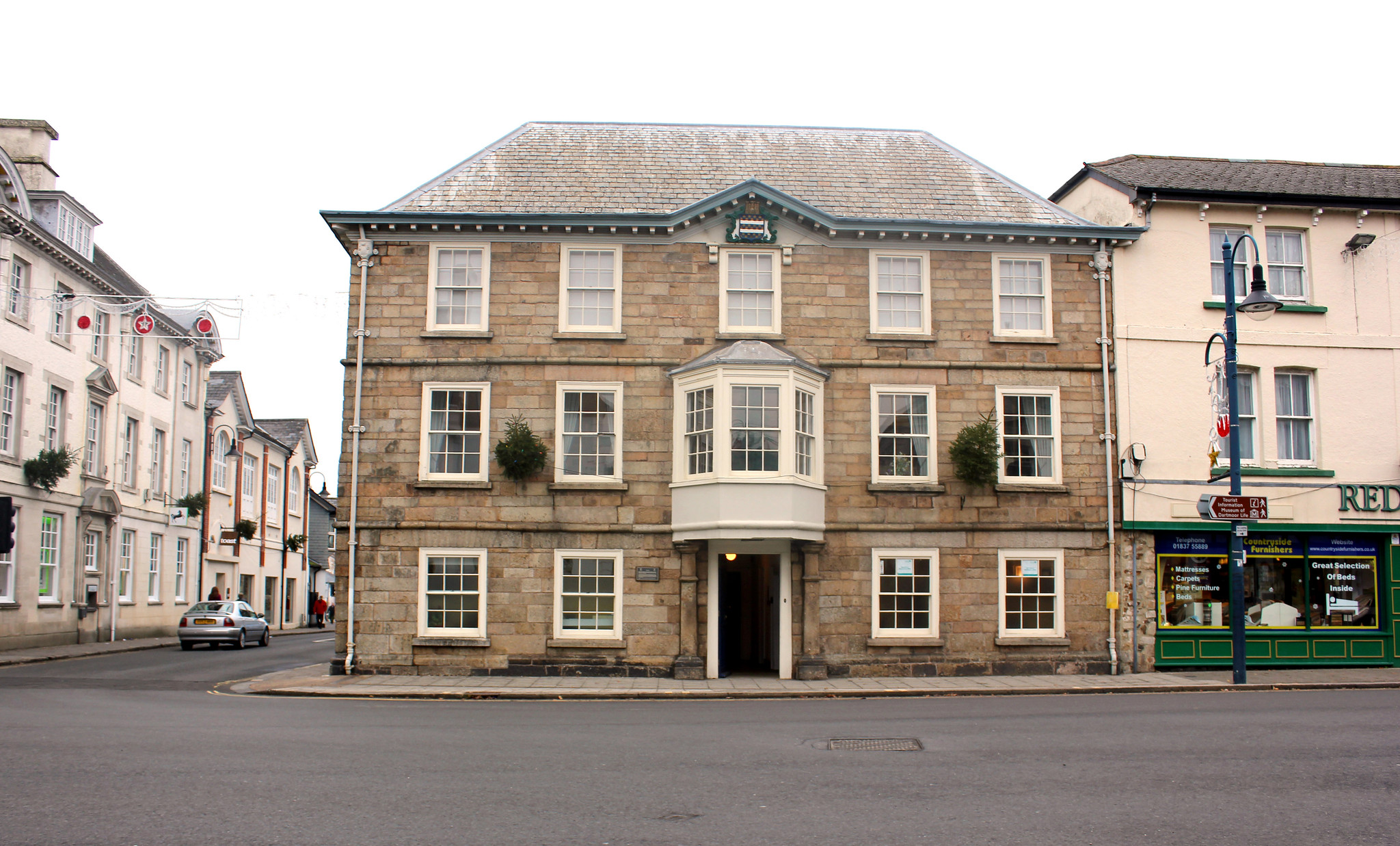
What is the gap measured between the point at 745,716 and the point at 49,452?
70.7ft

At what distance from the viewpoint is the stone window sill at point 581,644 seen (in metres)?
20.2

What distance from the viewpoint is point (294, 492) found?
166 ft

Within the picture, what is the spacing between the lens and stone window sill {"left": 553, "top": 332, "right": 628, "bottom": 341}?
20.9 meters

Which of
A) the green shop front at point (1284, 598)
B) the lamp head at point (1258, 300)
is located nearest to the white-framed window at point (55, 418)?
the green shop front at point (1284, 598)

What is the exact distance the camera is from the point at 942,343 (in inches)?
843

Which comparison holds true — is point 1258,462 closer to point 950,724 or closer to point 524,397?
point 950,724

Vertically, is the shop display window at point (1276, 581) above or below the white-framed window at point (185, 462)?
below

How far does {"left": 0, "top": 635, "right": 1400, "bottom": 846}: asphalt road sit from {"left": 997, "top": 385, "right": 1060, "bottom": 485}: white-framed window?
6738 millimetres

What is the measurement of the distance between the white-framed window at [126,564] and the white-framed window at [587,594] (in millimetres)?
18872

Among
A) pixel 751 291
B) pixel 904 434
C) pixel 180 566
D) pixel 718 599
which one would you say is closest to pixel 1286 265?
pixel 904 434

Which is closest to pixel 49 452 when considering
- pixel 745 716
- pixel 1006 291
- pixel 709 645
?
pixel 709 645

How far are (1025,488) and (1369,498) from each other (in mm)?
7157

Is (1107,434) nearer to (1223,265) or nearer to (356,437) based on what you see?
(1223,265)

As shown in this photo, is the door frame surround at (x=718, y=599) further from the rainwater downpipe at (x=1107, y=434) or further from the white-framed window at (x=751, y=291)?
the rainwater downpipe at (x=1107, y=434)
